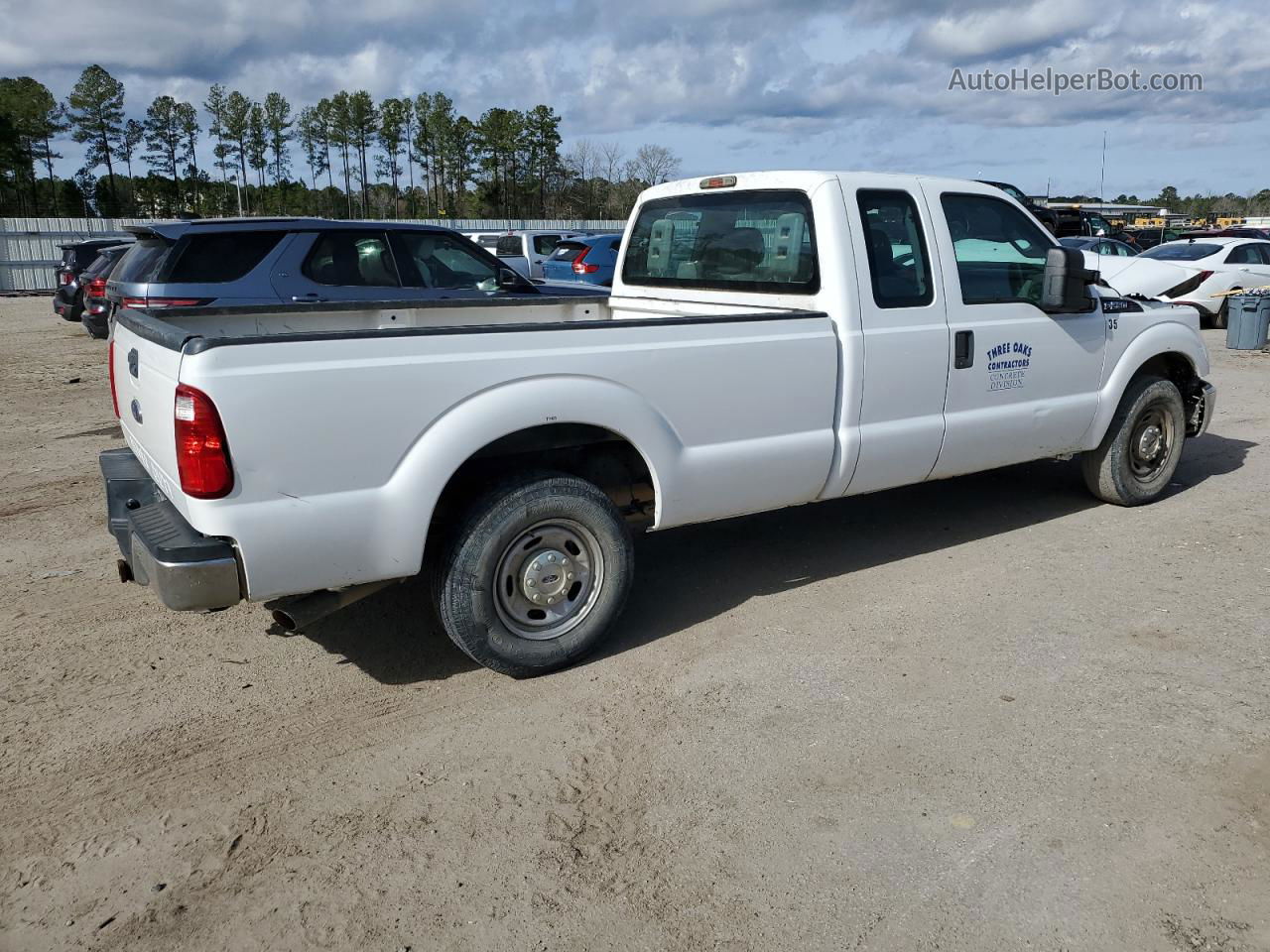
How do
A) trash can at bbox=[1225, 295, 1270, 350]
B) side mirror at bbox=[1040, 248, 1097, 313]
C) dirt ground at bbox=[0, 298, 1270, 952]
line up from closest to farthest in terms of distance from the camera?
1. dirt ground at bbox=[0, 298, 1270, 952]
2. side mirror at bbox=[1040, 248, 1097, 313]
3. trash can at bbox=[1225, 295, 1270, 350]

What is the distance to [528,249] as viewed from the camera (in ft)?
72.7

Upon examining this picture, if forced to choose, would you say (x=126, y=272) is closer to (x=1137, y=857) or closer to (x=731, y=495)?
(x=731, y=495)

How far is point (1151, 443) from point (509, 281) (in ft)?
17.7

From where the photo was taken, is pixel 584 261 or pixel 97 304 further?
pixel 584 261

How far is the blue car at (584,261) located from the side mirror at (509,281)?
8495mm

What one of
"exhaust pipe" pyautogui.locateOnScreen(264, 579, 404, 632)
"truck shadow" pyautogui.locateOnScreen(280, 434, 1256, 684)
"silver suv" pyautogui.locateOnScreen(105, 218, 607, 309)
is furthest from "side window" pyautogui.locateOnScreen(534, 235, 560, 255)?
"exhaust pipe" pyautogui.locateOnScreen(264, 579, 404, 632)

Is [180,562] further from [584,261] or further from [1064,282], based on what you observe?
[584,261]

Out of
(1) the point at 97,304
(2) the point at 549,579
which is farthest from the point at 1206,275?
(1) the point at 97,304

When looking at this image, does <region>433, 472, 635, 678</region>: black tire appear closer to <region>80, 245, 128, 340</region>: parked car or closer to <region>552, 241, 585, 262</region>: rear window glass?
<region>80, 245, 128, 340</region>: parked car

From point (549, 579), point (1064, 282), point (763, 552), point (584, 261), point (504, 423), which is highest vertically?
point (584, 261)

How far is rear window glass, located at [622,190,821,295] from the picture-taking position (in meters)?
4.99

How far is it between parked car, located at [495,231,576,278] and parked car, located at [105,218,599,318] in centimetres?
1217

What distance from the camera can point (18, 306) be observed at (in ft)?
82.5

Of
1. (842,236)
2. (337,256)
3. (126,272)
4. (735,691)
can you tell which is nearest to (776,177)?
(842,236)
